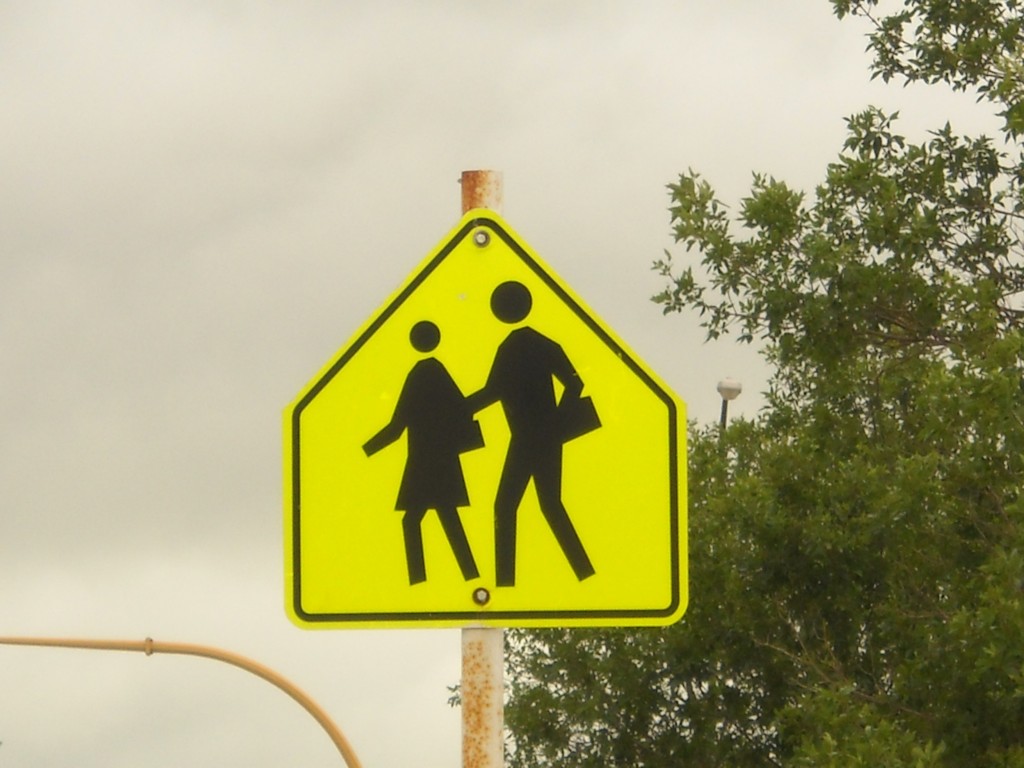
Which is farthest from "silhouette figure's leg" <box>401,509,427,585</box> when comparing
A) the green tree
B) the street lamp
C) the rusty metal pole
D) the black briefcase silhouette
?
the street lamp

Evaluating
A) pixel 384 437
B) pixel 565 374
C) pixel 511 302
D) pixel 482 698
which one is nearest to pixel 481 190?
pixel 511 302

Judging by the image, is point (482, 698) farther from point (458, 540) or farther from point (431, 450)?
point (431, 450)

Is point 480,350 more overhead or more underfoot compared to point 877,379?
more underfoot

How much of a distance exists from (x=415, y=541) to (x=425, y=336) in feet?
1.22

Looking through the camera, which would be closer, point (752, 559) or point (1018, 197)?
point (1018, 197)

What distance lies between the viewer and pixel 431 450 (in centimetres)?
321

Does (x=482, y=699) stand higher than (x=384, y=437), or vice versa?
(x=384, y=437)

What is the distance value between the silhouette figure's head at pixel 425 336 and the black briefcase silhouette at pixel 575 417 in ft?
0.84

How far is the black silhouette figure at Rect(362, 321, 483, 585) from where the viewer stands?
3195mm

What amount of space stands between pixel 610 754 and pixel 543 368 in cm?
2056

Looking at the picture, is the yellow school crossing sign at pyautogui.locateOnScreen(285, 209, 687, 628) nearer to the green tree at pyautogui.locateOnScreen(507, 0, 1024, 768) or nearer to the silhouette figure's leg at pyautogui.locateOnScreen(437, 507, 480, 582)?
the silhouette figure's leg at pyautogui.locateOnScreen(437, 507, 480, 582)

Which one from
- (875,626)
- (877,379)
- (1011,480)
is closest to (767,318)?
(877,379)

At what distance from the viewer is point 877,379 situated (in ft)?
59.1

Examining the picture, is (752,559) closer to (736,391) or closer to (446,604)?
(736,391)
